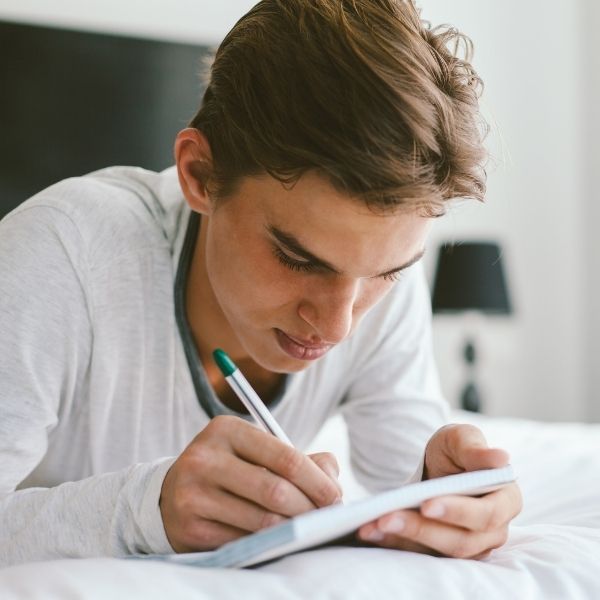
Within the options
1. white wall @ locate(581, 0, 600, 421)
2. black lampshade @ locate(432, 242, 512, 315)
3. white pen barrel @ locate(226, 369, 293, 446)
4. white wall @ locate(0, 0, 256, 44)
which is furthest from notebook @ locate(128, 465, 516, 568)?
white wall @ locate(581, 0, 600, 421)

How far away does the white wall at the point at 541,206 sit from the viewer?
3211 millimetres

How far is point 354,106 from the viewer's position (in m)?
0.76

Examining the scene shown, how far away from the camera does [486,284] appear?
109 inches

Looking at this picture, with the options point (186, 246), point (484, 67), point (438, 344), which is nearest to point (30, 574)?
point (186, 246)

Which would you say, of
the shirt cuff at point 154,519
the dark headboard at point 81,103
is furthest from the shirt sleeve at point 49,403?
the dark headboard at point 81,103

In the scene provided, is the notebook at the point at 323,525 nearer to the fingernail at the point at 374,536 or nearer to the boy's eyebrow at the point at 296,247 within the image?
the fingernail at the point at 374,536

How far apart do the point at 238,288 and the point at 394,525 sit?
36 centimetres

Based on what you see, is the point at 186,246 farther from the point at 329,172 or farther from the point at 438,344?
the point at 438,344

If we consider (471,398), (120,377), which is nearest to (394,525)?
(120,377)

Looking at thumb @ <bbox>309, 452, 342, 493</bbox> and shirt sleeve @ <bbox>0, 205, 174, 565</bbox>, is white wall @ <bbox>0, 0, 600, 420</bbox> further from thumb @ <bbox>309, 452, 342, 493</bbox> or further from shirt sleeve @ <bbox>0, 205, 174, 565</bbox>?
thumb @ <bbox>309, 452, 342, 493</bbox>

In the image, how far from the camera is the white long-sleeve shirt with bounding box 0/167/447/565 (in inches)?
30.4

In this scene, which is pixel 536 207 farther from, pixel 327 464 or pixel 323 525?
pixel 323 525

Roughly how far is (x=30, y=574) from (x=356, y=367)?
72cm

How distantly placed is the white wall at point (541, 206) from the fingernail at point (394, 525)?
8.33ft
